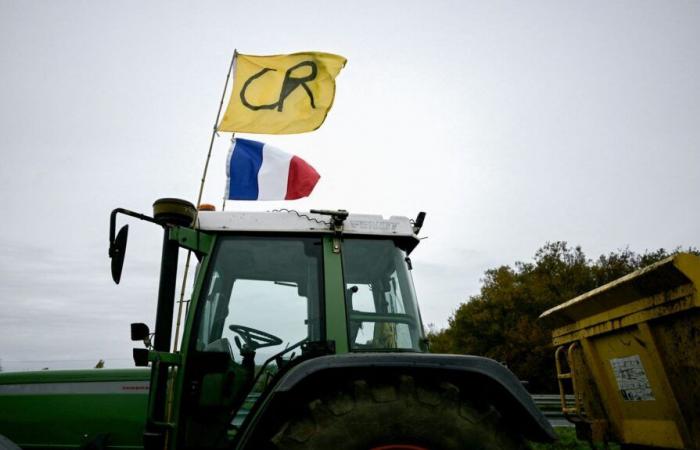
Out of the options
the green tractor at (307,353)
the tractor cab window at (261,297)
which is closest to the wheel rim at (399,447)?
the green tractor at (307,353)

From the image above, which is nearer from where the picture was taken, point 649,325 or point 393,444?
point 393,444

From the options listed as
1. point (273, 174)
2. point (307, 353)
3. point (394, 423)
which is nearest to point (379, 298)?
point (307, 353)

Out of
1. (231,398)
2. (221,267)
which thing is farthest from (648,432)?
(221,267)

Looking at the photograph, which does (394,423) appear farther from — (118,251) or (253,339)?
(118,251)

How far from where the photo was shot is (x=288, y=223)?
2928 millimetres

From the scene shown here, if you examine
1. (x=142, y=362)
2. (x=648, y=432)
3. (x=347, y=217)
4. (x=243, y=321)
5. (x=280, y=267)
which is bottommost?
(x=648, y=432)

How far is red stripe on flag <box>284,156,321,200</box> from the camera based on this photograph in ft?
16.5

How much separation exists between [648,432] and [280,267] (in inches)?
119

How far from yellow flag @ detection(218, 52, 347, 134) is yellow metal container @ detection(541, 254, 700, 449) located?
11.3 ft

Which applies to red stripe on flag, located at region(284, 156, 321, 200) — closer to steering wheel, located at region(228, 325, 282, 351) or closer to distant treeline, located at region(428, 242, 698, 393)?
steering wheel, located at region(228, 325, 282, 351)

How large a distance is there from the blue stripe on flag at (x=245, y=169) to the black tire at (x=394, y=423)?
10.2 feet

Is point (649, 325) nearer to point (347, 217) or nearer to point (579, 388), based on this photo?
point (579, 388)

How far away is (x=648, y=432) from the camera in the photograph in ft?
11.6

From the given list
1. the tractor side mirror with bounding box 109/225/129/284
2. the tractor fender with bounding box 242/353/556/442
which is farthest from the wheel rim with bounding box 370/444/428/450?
the tractor side mirror with bounding box 109/225/129/284
